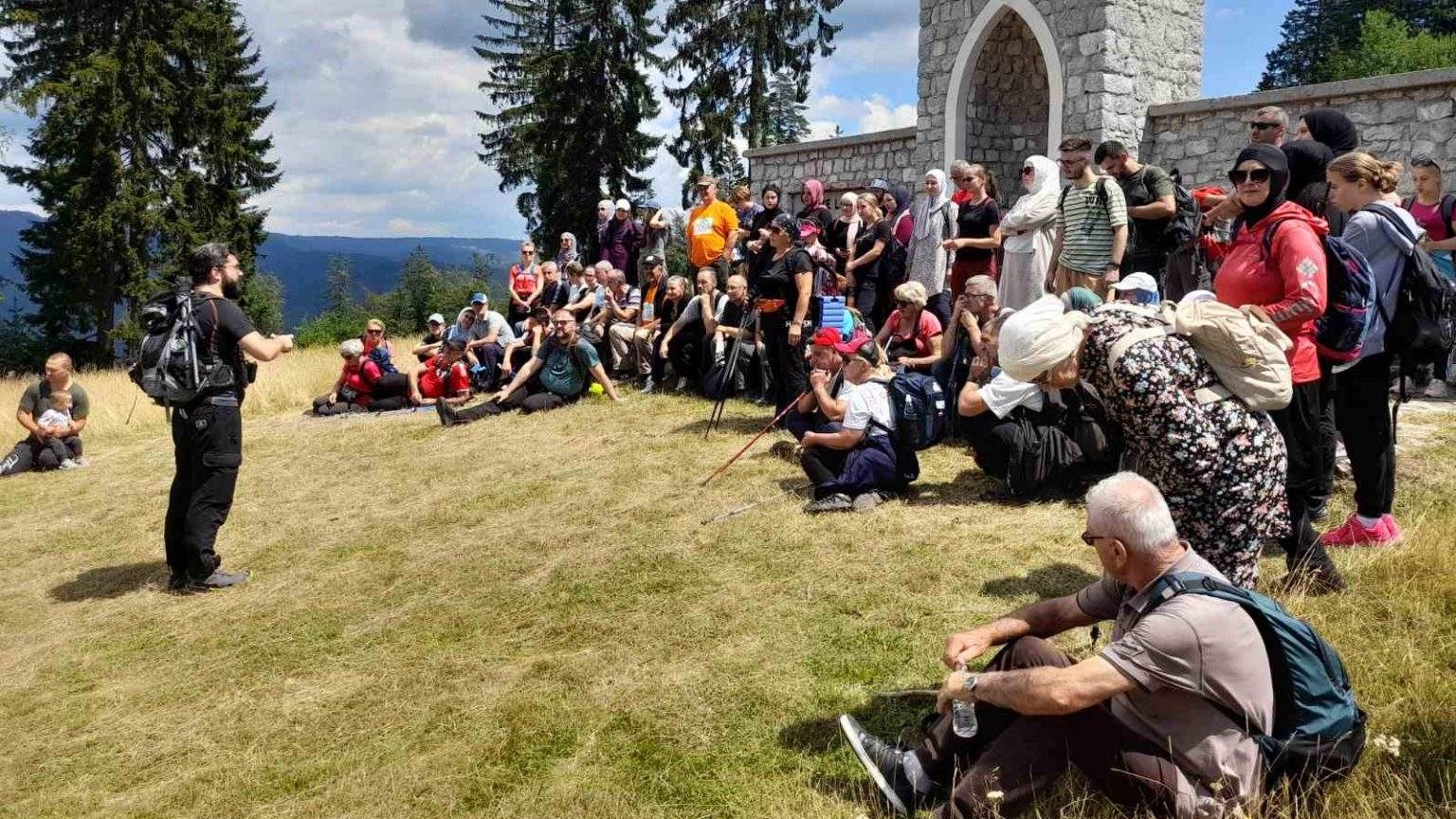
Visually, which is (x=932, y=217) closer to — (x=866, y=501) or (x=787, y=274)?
(x=787, y=274)

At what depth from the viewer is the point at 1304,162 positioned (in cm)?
447

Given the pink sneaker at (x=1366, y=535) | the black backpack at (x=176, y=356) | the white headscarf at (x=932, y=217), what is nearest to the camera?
the pink sneaker at (x=1366, y=535)

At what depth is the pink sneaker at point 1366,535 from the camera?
436 centimetres

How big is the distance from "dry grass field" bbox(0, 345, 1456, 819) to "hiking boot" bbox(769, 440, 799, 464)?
0.13 meters

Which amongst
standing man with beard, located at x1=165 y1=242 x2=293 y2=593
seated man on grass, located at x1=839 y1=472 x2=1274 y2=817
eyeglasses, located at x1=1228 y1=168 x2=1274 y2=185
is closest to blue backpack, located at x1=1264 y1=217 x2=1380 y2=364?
eyeglasses, located at x1=1228 y1=168 x2=1274 y2=185

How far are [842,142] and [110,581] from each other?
1015cm

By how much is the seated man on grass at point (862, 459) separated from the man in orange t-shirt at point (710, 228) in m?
4.93

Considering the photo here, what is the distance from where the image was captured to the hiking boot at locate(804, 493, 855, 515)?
5930 millimetres

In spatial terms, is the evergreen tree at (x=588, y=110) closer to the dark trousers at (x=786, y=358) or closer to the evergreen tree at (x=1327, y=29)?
the dark trousers at (x=786, y=358)

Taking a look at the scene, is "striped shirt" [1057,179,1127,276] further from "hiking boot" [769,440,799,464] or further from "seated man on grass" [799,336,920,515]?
"hiking boot" [769,440,799,464]

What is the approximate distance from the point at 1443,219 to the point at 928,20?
7.19 meters

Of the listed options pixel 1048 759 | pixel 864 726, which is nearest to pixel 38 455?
pixel 864 726

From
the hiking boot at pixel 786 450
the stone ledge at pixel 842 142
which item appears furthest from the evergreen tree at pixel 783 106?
the hiking boot at pixel 786 450

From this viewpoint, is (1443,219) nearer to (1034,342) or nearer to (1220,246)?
(1220,246)
